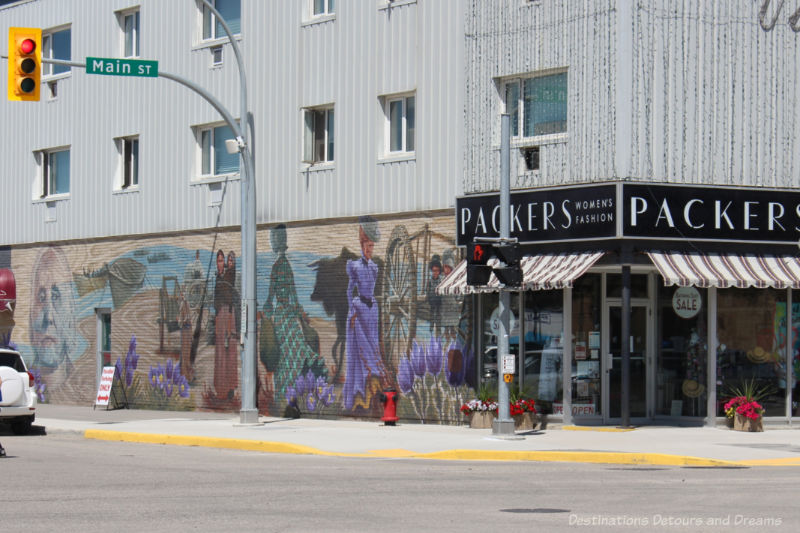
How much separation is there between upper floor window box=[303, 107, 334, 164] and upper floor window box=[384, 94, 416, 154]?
5.63ft

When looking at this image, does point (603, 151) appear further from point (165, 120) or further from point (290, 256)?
point (165, 120)

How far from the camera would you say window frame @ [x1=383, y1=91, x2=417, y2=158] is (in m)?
25.7

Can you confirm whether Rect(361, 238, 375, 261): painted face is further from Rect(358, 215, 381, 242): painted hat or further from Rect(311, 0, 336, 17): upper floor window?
Rect(311, 0, 336, 17): upper floor window

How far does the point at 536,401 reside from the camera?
2353cm

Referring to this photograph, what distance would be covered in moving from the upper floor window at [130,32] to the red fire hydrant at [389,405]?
1218cm

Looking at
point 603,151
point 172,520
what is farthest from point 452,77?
point 172,520

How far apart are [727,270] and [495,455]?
19.2ft

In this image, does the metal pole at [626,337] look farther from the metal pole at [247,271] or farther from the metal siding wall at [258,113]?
the metal pole at [247,271]

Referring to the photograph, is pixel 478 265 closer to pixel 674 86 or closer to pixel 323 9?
pixel 674 86

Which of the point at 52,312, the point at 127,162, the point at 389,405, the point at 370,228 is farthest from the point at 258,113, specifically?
the point at 52,312

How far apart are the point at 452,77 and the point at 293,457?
29.4 ft

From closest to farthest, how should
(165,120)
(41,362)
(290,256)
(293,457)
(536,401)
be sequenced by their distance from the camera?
(293,457) → (536,401) → (290,256) → (165,120) → (41,362)

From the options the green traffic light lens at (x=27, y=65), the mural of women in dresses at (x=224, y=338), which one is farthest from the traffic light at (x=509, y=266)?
the mural of women in dresses at (x=224, y=338)

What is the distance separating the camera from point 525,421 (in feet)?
75.2
